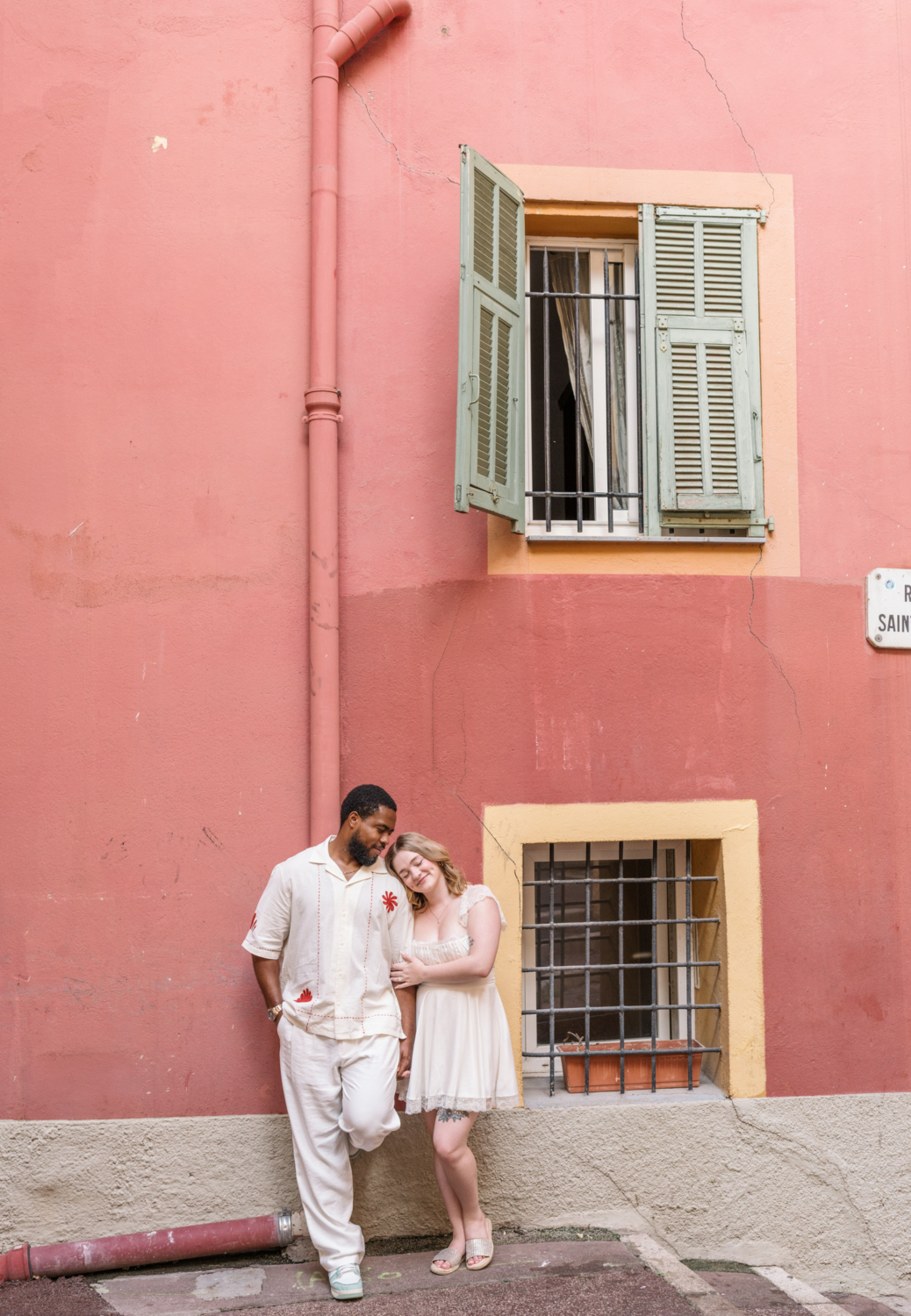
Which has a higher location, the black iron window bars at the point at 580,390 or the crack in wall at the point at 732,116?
the crack in wall at the point at 732,116

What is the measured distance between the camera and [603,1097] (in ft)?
16.8

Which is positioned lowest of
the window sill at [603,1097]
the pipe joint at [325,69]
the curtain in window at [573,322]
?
the window sill at [603,1097]

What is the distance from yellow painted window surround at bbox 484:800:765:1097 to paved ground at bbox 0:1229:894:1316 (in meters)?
0.78

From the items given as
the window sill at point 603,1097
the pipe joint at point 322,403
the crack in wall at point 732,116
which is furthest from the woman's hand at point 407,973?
the crack in wall at point 732,116

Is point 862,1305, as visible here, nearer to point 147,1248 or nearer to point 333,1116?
point 333,1116

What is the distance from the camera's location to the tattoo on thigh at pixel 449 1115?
4379 millimetres

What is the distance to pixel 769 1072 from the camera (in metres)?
5.09

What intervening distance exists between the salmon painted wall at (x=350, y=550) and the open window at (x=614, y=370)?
278mm

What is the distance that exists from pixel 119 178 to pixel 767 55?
10.4 feet

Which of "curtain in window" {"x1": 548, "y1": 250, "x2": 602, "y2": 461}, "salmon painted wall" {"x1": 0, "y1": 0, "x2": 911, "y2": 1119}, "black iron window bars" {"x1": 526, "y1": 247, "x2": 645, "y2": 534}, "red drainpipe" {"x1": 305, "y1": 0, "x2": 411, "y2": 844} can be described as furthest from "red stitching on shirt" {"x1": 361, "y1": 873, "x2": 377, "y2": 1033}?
"curtain in window" {"x1": 548, "y1": 250, "x2": 602, "y2": 461}

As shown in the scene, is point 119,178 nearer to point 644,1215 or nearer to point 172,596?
point 172,596

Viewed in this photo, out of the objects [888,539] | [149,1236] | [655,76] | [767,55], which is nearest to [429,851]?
[149,1236]

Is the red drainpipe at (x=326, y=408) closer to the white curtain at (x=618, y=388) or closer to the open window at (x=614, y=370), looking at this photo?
→ the open window at (x=614, y=370)

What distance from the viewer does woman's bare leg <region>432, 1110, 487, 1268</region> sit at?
4344mm
